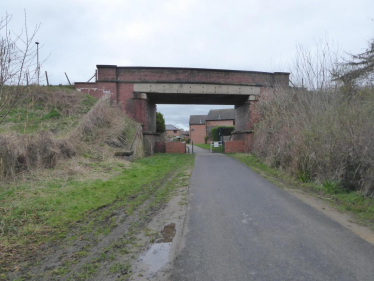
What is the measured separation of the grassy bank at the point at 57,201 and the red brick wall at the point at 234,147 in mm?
13895

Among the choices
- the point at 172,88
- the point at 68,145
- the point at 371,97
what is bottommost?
the point at 68,145

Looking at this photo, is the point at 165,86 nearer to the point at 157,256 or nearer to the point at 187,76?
the point at 187,76

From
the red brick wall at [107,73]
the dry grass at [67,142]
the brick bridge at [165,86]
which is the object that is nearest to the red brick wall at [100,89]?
the brick bridge at [165,86]

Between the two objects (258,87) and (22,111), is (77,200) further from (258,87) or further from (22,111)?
(258,87)

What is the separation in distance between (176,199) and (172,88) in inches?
601

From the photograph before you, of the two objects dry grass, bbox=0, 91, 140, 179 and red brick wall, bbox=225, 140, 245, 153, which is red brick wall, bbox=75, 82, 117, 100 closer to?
dry grass, bbox=0, 91, 140, 179

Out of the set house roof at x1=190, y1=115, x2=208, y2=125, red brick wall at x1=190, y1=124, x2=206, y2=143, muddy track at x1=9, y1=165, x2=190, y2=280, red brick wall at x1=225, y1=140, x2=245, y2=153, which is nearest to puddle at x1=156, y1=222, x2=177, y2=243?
muddy track at x1=9, y1=165, x2=190, y2=280

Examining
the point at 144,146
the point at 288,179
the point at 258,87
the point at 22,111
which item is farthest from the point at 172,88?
the point at 288,179

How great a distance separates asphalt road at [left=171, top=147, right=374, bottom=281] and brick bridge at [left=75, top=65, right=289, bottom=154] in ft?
50.4

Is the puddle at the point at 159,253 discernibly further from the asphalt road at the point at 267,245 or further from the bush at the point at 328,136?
the bush at the point at 328,136

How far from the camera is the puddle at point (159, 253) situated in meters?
3.76

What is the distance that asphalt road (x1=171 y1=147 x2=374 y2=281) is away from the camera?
350 centimetres

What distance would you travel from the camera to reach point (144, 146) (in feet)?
69.2

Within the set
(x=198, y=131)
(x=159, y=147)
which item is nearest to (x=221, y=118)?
(x=198, y=131)
